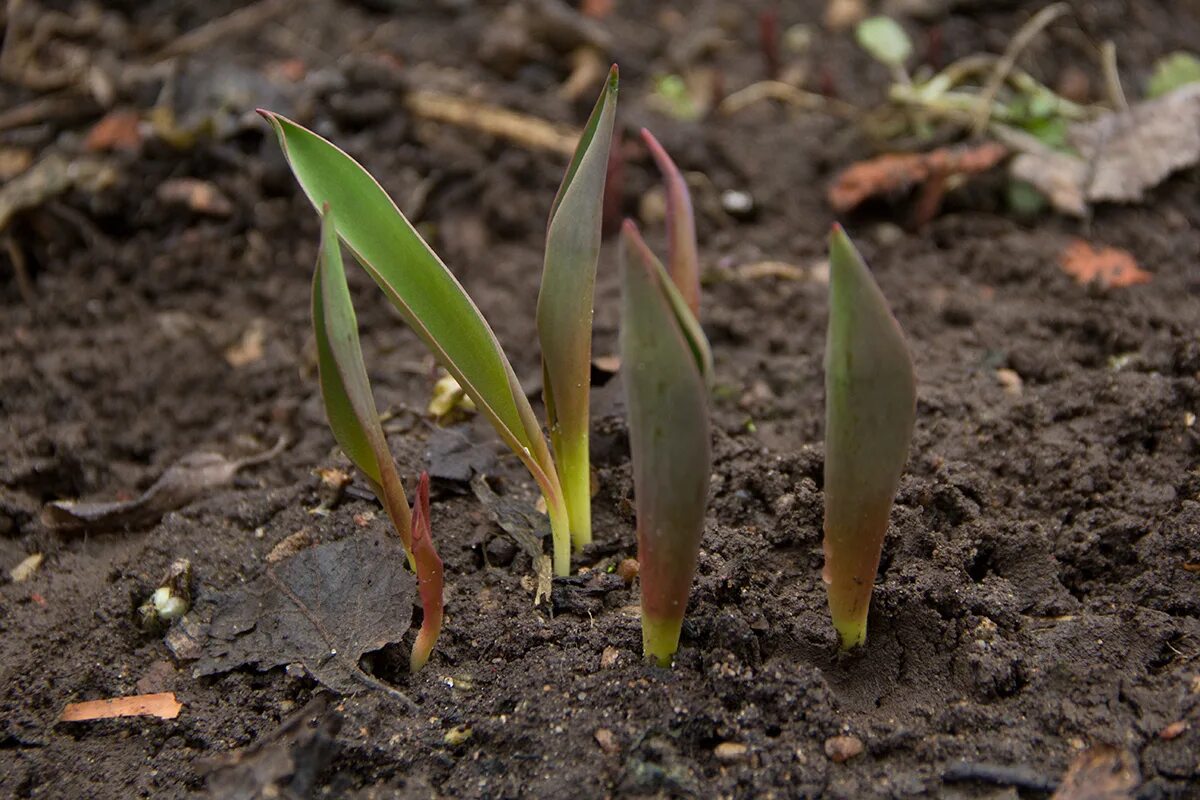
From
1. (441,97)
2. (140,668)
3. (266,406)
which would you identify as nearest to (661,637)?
(140,668)

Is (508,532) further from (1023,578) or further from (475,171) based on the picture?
(475,171)

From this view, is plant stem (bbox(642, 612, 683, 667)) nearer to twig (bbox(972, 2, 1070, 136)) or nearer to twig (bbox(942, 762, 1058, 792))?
twig (bbox(942, 762, 1058, 792))

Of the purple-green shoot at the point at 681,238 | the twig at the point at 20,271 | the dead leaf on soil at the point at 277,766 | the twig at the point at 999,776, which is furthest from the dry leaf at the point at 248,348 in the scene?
the twig at the point at 999,776

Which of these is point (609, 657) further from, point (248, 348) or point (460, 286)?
point (248, 348)

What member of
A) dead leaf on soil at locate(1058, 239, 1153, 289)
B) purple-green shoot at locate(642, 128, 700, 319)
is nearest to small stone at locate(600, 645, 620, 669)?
purple-green shoot at locate(642, 128, 700, 319)

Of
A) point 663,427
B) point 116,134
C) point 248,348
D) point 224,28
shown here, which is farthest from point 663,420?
point 224,28

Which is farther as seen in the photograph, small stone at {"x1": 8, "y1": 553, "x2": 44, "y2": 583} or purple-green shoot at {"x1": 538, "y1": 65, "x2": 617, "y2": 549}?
small stone at {"x1": 8, "y1": 553, "x2": 44, "y2": 583}
